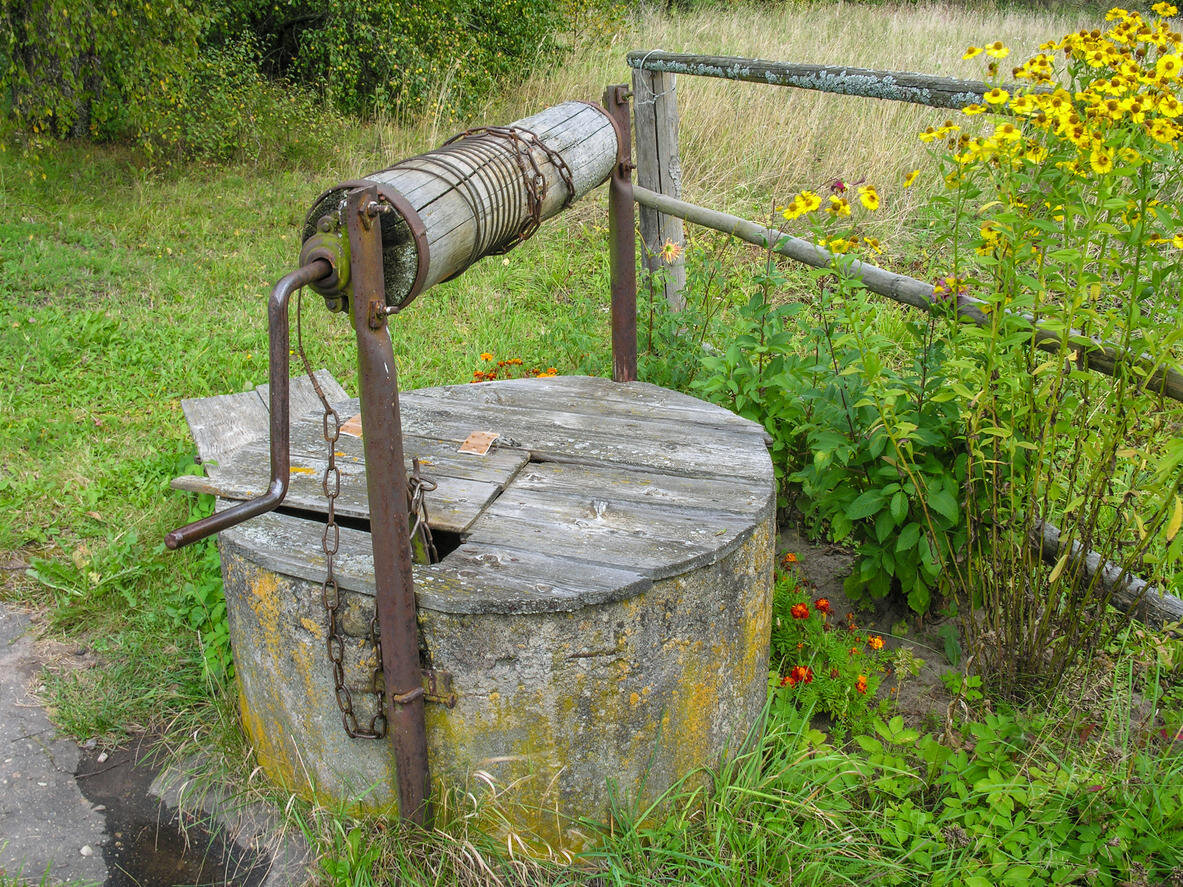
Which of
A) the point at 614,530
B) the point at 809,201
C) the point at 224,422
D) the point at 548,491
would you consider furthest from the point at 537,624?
the point at 224,422

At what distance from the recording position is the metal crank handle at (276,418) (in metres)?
1.52

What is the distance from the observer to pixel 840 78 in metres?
3.26

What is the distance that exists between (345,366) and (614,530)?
119 inches

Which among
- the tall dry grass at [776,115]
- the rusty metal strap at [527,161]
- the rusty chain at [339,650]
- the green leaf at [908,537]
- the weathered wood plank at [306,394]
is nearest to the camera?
the rusty chain at [339,650]

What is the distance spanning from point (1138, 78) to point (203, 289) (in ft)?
17.0

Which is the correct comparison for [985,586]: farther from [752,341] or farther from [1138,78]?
[1138,78]

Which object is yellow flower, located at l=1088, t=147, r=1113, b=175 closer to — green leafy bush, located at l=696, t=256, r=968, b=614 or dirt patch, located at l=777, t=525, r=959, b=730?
green leafy bush, located at l=696, t=256, r=968, b=614

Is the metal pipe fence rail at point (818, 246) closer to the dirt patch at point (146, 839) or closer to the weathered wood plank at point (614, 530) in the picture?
the weathered wood plank at point (614, 530)

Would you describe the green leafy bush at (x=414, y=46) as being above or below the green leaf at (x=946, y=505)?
above

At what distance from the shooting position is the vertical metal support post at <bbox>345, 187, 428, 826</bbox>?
5.33ft

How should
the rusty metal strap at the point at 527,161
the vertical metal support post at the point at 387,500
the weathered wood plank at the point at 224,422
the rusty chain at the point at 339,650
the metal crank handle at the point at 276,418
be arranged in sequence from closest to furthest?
1. the metal crank handle at the point at 276,418
2. the vertical metal support post at the point at 387,500
3. the rusty chain at the point at 339,650
4. the rusty metal strap at the point at 527,161
5. the weathered wood plank at the point at 224,422

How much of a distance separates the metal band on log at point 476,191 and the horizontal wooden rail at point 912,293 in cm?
71

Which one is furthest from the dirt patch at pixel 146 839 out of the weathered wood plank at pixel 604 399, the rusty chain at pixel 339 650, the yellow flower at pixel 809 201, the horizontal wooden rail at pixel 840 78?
the horizontal wooden rail at pixel 840 78

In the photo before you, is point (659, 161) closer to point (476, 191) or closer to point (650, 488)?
point (650, 488)
